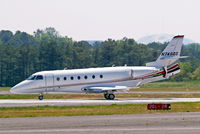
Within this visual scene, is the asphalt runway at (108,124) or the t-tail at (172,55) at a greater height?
the t-tail at (172,55)

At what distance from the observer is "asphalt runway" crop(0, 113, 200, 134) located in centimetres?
2844

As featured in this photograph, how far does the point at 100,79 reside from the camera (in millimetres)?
55844

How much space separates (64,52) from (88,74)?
2455 inches

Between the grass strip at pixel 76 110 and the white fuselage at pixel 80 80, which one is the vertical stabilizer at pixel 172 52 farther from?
the grass strip at pixel 76 110

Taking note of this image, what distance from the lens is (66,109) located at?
42719 millimetres

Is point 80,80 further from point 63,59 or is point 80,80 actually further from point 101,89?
point 63,59

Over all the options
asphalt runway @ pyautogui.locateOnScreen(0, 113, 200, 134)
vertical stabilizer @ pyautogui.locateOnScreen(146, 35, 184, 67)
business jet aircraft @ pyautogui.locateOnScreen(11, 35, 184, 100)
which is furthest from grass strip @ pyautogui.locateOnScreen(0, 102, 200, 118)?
vertical stabilizer @ pyautogui.locateOnScreen(146, 35, 184, 67)

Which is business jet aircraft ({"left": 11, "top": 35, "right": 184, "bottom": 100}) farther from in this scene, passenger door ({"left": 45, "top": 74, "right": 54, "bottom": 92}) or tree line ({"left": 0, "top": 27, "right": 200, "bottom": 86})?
tree line ({"left": 0, "top": 27, "right": 200, "bottom": 86})

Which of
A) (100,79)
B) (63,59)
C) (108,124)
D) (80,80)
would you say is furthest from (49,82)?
(63,59)

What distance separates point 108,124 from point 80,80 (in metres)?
24.5

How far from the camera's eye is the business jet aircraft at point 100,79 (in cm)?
5512

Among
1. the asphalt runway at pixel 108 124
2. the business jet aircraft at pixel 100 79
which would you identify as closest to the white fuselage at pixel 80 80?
the business jet aircraft at pixel 100 79

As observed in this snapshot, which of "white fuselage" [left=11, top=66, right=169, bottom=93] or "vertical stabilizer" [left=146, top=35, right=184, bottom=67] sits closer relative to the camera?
"white fuselage" [left=11, top=66, right=169, bottom=93]

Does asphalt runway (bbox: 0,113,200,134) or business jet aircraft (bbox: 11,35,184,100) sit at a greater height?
business jet aircraft (bbox: 11,35,184,100)
